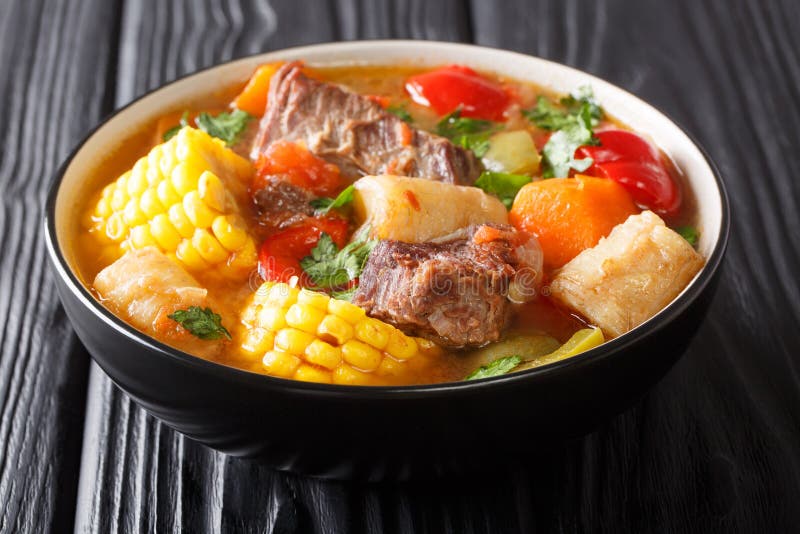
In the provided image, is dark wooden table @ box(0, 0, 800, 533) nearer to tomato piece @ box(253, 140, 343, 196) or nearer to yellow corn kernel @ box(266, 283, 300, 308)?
yellow corn kernel @ box(266, 283, 300, 308)

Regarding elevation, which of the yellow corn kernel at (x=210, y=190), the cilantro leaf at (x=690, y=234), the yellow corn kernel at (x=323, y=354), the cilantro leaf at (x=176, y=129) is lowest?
the cilantro leaf at (x=176, y=129)

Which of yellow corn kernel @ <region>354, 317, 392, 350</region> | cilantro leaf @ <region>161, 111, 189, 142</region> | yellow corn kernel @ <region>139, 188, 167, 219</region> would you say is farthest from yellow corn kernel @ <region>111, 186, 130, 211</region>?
yellow corn kernel @ <region>354, 317, 392, 350</region>

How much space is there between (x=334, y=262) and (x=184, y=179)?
1.74 ft

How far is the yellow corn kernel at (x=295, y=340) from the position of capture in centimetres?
259

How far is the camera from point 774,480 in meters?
2.96

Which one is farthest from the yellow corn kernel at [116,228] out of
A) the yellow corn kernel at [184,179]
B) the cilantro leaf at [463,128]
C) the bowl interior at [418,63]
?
the cilantro leaf at [463,128]

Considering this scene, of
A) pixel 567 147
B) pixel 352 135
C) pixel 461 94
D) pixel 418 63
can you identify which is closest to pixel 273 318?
pixel 352 135

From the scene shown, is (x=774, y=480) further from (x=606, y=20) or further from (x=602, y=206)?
(x=606, y=20)

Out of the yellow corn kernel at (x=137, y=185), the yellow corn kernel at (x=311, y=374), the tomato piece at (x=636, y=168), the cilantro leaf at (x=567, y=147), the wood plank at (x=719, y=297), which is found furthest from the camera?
the cilantro leaf at (x=567, y=147)

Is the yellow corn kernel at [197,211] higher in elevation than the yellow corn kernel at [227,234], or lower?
higher

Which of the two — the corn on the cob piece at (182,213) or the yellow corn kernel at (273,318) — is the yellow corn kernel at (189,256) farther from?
the yellow corn kernel at (273,318)

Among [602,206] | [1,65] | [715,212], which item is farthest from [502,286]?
[1,65]

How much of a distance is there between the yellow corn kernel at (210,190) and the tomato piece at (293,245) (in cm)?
19

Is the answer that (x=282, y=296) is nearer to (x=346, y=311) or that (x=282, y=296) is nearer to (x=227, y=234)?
(x=346, y=311)
